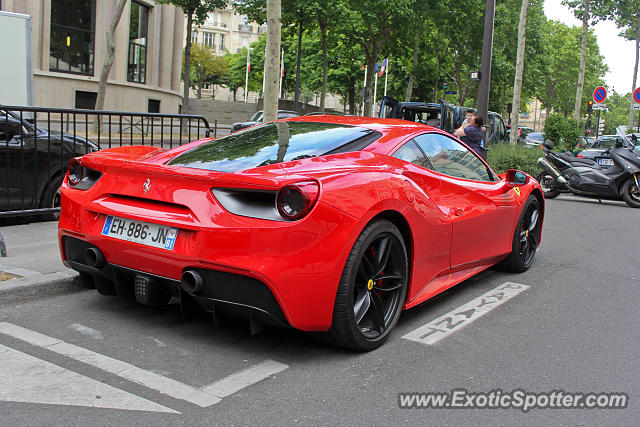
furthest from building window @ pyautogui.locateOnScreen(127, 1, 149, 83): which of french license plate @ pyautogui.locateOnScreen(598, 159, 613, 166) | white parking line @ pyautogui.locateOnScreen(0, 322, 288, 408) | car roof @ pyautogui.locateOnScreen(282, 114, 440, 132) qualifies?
white parking line @ pyautogui.locateOnScreen(0, 322, 288, 408)

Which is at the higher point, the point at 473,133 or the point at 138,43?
the point at 138,43

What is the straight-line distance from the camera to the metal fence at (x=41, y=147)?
6738 millimetres

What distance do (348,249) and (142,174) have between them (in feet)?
4.19

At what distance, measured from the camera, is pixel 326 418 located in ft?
9.33

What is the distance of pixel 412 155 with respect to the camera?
439 cm

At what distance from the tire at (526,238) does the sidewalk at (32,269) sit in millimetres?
3811

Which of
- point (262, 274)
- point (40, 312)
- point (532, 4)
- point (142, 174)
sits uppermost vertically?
point (532, 4)

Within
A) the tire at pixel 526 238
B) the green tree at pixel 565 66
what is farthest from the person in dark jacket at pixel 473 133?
the green tree at pixel 565 66

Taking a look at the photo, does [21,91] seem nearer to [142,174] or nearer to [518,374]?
[142,174]

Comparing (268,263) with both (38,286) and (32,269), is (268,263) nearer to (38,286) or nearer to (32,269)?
(38,286)

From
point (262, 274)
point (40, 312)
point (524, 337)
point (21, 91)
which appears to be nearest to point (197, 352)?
point (262, 274)

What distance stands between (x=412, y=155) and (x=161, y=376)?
2.24 m

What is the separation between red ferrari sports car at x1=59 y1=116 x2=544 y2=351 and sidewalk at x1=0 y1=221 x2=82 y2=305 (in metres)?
0.63

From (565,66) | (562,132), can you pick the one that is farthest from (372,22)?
(565,66)
